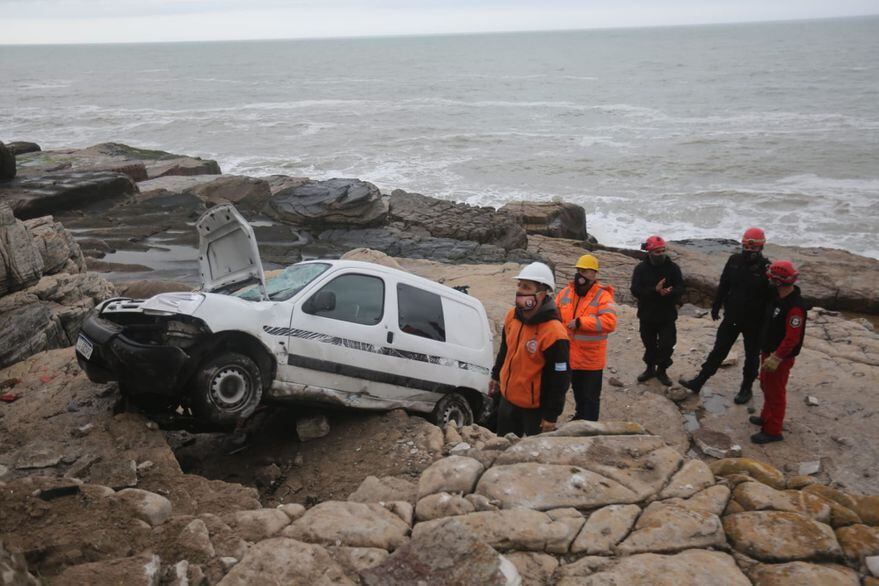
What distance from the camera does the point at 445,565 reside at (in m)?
3.08

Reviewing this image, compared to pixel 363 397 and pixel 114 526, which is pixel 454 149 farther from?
pixel 114 526

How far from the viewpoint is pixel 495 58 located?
125 metres

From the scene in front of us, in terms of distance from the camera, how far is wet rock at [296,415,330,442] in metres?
5.76

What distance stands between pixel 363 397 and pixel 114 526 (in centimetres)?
260

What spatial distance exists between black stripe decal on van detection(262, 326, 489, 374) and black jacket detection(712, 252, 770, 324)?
3.11m

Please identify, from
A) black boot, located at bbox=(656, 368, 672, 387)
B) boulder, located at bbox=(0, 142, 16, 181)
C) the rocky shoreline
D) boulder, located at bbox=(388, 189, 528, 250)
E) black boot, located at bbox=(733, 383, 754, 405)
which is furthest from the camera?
boulder, located at bbox=(0, 142, 16, 181)

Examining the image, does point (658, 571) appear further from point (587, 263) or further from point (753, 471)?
point (587, 263)

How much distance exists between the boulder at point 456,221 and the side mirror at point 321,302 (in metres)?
11.7

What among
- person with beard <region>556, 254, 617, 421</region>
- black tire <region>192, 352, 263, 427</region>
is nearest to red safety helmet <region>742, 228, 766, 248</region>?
person with beard <region>556, 254, 617, 421</region>

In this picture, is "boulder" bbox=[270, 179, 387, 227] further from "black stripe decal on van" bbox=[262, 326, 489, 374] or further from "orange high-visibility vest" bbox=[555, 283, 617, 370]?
"orange high-visibility vest" bbox=[555, 283, 617, 370]

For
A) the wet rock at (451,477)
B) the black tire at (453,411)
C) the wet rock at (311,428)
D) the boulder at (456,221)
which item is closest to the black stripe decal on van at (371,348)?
the black tire at (453,411)

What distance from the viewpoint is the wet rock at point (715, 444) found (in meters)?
6.86

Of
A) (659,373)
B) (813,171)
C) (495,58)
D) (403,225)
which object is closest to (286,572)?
(659,373)

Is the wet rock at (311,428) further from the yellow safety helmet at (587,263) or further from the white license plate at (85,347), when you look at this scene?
the yellow safety helmet at (587,263)
